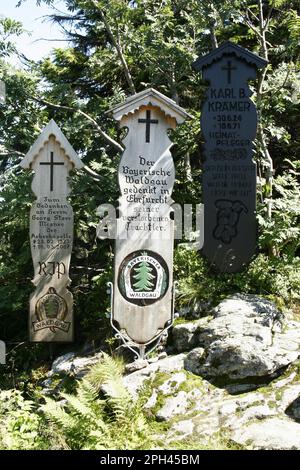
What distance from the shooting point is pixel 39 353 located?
9195 millimetres

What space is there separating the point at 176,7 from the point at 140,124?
15.4ft

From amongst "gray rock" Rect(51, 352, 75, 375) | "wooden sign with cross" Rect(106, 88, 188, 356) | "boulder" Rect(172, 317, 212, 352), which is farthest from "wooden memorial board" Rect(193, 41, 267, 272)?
A: "gray rock" Rect(51, 352, 75, 375)

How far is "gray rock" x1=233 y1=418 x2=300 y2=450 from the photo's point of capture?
551 centimetres

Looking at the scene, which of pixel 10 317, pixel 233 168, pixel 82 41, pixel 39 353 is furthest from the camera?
pixel 82 41

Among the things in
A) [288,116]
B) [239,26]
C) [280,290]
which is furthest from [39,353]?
[239,26]

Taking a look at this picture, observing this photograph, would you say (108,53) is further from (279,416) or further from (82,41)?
(279,416)

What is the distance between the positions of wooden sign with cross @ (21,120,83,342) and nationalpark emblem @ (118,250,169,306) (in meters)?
1.08

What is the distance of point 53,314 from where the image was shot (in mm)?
8383

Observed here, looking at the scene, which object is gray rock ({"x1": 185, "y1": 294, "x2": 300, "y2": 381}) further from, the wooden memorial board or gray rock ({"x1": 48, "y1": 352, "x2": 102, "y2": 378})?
gray rock ({"x1": 48, "y1": 352, "x2": 102, "y2": 378})

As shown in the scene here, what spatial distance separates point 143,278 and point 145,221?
2.72 ft

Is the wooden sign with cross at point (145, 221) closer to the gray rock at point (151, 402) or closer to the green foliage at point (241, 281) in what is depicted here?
the green foliage at point (241, 281)

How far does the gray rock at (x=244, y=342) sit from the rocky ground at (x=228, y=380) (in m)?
0.01

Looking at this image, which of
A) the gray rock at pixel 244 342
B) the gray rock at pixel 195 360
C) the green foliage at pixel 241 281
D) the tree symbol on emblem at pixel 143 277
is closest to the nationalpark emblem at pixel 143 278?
the tree symbol on emblem at pixel 143 277

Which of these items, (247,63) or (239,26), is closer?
(247,63)
